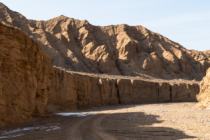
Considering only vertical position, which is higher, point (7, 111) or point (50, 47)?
point (50, 47)

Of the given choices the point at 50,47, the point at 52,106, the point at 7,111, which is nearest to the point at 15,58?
the point at 7,111

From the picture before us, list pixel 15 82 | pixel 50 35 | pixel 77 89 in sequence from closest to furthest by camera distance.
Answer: pixel 15 82 < pixel 77 89 < pixel 50 35

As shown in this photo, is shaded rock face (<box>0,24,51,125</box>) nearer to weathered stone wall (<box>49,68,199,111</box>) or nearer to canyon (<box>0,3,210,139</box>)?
canyon (<box>0,3,210,139</box>)

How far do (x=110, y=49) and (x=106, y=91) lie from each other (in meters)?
36.4

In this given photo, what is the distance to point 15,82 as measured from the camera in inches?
1366

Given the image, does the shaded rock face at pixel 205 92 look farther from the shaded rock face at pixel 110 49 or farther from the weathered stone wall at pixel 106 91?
the shaded rock face at pixel 110 49

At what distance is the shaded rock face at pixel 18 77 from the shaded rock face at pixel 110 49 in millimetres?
51139

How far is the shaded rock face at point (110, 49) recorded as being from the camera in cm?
9900

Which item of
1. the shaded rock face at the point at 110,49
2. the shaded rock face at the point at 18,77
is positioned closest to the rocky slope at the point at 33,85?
the shaded rock face at the point at 18,77

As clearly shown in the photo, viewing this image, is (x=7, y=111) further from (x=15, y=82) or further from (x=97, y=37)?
A: (x=97, y=37)

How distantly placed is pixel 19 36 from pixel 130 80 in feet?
173

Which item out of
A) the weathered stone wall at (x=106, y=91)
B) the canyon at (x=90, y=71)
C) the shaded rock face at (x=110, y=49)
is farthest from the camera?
the shaded rock face at (x=110, y=49)

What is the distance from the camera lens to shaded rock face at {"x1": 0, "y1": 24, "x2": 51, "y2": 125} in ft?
108

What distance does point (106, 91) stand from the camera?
78938mm
